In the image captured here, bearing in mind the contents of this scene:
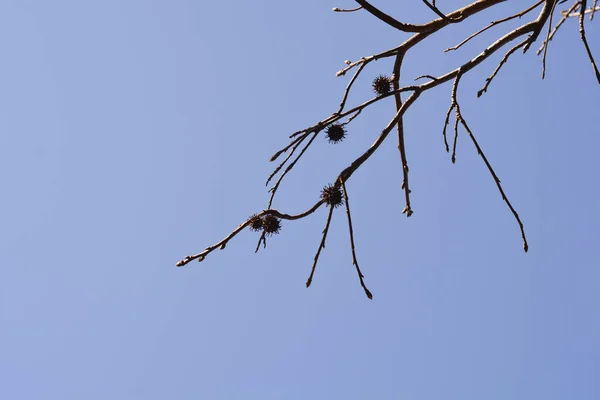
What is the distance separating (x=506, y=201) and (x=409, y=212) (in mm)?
702

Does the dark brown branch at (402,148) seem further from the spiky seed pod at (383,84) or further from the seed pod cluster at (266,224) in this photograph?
the seed pod cluster at (266,224)

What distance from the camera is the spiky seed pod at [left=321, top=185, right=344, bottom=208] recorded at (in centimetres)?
306

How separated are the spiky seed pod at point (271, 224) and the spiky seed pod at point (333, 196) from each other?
0.32 meters

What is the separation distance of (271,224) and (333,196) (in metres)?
0.45

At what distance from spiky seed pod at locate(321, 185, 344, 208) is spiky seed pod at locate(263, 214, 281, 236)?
323mm

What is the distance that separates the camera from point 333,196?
3088 mm

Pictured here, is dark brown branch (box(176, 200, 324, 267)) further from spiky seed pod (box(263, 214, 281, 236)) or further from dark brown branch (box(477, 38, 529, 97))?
dark brown branch (box(477, 38, 529, 97))

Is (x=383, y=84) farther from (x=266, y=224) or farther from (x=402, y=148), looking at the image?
(x=266, y=224)

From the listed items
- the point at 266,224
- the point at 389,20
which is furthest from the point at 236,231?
the point at 389,20

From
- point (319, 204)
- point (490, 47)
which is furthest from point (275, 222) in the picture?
point (490, 47)

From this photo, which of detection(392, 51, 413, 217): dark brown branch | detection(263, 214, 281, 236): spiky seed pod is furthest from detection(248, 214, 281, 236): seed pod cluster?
detection(392, 51, 413, 217): dark brown branch

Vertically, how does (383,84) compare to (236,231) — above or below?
above

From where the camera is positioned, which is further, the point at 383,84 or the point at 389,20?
the point at 383,84

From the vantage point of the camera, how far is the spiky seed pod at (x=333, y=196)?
3.06 m
